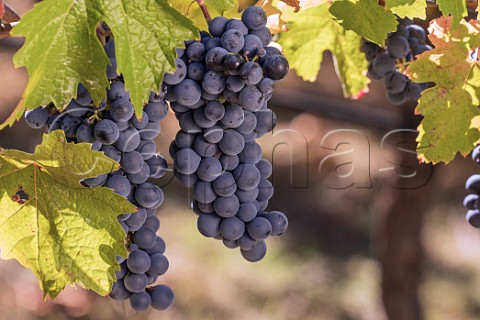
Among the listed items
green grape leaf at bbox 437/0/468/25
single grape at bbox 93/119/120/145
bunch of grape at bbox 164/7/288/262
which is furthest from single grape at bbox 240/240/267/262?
green grape leaf at bbox 437/0/468/25

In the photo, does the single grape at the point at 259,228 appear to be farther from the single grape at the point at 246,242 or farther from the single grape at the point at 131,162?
the single grape at the point at 131,162

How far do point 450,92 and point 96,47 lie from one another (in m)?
0.47

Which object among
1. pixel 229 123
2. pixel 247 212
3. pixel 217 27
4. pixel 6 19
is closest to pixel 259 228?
pixel 247 212

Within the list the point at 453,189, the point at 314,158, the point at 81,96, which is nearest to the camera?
the point at 81,96

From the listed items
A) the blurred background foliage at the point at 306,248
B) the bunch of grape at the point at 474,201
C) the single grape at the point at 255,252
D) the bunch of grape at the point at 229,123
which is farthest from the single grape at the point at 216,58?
the blurred background foliage at the point at 306,248

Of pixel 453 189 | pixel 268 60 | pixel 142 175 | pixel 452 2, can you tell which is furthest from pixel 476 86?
pixel 453 189

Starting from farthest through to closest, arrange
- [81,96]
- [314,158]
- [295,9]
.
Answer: [314,158], [295,9], [81,96]

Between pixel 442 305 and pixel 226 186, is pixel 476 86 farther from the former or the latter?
pixel 442 305

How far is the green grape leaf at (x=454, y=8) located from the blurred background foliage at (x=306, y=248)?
1.40 metres

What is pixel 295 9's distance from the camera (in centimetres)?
88

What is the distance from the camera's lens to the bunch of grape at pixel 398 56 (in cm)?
107

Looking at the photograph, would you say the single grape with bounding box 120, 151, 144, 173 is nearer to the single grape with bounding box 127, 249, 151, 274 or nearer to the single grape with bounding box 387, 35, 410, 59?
the single grape with bounding box 127, 249, 151, 274

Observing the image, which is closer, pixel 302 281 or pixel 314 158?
pixel 314 158

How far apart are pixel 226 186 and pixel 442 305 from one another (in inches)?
89.7
